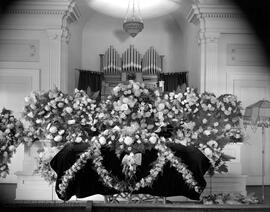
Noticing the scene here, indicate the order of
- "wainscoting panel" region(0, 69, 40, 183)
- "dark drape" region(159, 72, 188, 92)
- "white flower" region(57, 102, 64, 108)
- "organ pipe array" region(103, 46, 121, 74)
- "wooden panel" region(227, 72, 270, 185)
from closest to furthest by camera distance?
"white flower" region(57, 102, 64, 108) → "wooden panel" region(227, 72, 270, 185) → "wainscoting panel" region(0, 69, 40, 183) → "dark drape" region(159, 72, 188, 92) → "organ pipe array" region(103, 46, 121, 74)

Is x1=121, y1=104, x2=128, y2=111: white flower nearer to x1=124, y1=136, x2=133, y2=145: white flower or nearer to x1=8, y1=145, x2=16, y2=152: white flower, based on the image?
x1=124, y1=136, x2=133, y2=145: white flower

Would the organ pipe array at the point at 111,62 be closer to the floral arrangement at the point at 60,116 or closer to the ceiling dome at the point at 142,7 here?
the ceiling dome at the point at 142,7

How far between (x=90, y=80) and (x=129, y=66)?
1261 millimetres

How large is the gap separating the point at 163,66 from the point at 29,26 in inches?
177

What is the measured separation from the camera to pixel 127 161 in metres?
3.27

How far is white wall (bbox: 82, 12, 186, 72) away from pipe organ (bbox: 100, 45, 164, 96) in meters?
0.39

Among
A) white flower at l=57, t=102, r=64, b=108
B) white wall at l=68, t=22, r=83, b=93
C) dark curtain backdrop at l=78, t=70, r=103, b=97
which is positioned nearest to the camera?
white flower at l=57, t=102, r=64, b=108

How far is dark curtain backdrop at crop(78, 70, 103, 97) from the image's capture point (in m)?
10.9

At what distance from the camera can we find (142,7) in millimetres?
11523

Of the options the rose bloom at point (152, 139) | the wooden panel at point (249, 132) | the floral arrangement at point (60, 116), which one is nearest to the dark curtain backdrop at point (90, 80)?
the wooden panel at point (249, 132)

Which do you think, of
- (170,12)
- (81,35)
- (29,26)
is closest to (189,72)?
(170,12)

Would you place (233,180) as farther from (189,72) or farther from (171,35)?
(171,35)

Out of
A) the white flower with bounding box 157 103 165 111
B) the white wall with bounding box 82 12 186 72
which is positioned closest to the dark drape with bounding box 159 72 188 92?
the white wall with bounding box 82 12 186 72

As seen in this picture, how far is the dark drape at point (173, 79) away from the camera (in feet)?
36.7
